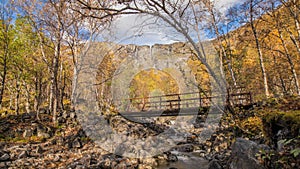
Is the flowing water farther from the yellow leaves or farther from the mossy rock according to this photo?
the yellow leaves

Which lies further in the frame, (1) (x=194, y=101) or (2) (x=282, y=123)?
(1) (x=194, y=101)

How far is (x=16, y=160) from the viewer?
644 cm

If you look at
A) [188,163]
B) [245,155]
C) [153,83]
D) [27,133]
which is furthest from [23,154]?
[153,83]

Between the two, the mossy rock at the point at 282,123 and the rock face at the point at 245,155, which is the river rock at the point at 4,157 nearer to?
the rock face at the point at 245,155

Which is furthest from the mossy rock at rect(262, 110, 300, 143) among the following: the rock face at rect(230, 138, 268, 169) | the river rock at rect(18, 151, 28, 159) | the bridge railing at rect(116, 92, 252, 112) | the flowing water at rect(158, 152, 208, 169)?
the river rock at rect(18, 151, 28, 159)

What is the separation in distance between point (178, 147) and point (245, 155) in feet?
22.0

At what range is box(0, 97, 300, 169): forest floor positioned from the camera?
123 inches

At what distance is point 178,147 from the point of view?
9.88 m

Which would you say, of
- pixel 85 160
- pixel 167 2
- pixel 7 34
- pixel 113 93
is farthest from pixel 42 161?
pixel 113 93

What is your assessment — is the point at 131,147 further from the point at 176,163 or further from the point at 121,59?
the point at 121,59

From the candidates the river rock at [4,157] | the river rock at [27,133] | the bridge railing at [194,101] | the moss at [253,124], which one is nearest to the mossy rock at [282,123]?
the bridge railing at [194,101]

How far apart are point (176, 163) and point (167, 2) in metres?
5.67

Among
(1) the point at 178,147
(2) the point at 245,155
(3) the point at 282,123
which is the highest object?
(3) the point at 282,123

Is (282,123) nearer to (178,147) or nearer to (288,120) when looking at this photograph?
(288,120)
